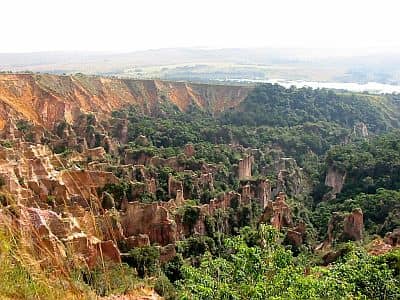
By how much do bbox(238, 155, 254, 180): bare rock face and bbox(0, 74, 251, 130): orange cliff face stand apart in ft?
57.8

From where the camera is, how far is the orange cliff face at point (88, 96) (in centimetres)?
5134

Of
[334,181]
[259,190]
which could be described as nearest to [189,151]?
[259,190]

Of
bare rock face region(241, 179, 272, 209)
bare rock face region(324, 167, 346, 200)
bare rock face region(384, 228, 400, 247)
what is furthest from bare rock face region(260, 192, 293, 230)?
bare rock face region(324, 167, 346, 200)

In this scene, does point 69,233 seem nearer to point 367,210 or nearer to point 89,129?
point 367,210

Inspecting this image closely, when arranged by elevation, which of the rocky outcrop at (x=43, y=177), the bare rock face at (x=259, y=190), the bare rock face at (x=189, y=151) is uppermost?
the rocky outcrop at (x=43, y=177)

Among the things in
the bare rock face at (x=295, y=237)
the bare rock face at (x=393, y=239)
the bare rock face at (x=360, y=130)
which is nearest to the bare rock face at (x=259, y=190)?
the bare rock face at (x=295, y=237)

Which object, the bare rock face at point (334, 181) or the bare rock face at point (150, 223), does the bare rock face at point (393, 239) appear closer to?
the bare rock face at point (150, 223)

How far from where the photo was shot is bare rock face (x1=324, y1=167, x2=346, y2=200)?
1583 inches

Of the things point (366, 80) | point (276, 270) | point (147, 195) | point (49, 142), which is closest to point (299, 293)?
point (276, 270)

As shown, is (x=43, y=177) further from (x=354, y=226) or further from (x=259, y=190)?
(x=354, y=226)

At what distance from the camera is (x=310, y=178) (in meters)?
44.8

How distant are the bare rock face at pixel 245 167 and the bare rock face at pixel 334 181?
6208 mm

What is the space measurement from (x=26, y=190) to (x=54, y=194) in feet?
6.10

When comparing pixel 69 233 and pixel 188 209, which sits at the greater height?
pixel 69 233
